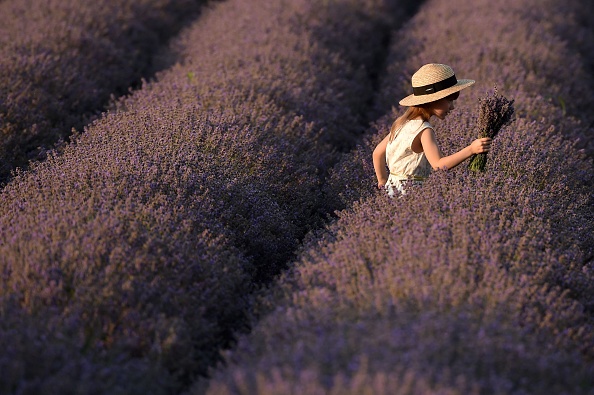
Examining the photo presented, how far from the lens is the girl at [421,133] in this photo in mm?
4025

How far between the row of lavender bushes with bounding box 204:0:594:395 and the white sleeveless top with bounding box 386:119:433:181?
227 mm

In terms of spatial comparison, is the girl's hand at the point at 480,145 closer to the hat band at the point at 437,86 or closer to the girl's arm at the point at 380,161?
the hat band at the point at 437,86

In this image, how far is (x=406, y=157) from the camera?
14.0 ft

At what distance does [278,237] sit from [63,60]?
3719 millimetres

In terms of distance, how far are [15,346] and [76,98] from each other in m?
4.36

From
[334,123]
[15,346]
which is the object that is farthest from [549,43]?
[15,346]

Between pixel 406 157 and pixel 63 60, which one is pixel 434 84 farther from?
pixel 63 60

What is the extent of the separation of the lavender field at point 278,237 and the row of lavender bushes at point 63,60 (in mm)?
36

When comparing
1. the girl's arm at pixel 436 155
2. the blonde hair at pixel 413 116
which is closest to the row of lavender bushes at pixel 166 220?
the blonde hair at pixel 413 116

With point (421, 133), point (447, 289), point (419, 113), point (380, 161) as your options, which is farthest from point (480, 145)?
point (447, 289)

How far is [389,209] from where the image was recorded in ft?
12.9

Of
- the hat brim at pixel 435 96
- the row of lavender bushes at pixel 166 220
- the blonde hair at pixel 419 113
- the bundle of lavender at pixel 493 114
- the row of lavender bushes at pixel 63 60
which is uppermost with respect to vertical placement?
the row of lavender bushes at pixel 63 60

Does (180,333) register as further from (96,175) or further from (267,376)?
(96,175)

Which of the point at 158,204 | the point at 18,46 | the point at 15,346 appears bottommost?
the point at 158,204
